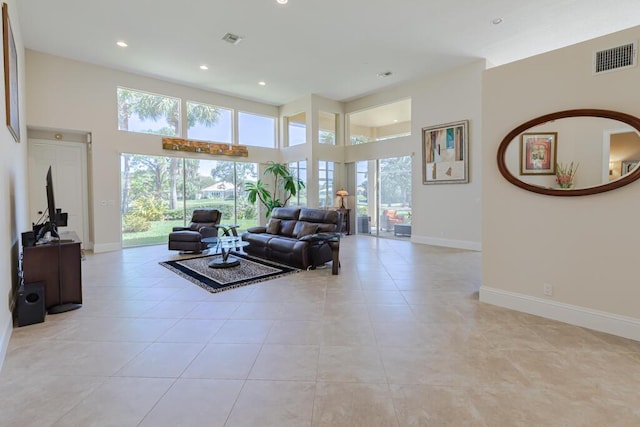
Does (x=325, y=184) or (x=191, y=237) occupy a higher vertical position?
(x=325, y=184)

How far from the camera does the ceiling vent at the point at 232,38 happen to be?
17.9 ft

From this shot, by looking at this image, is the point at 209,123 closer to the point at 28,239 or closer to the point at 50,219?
the point at 50,219

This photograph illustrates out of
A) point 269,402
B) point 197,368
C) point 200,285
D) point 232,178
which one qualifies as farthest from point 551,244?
point 232,178

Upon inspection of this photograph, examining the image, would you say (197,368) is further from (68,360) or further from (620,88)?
(620,88)

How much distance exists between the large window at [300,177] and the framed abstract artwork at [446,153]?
3.45 m

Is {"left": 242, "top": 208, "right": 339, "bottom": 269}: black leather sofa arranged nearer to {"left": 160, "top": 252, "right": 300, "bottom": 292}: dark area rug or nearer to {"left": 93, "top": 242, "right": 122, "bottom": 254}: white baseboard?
{"left": 160, "top": 252, "right": 300, "bottom": 292}: dark area rug

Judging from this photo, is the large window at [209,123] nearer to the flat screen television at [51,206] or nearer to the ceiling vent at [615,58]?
the flat screen television at [51,206]

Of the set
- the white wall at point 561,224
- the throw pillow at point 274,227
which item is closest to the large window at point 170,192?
the throw pillow at point 274,227

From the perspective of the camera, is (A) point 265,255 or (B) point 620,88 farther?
(A) point 265,255

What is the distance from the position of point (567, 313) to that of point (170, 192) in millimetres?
8119

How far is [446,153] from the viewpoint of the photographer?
23.6 ft

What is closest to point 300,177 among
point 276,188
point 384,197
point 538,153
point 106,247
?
point 276,188

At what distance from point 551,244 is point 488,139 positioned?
1268 millimetres

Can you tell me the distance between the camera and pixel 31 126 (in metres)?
6.09
